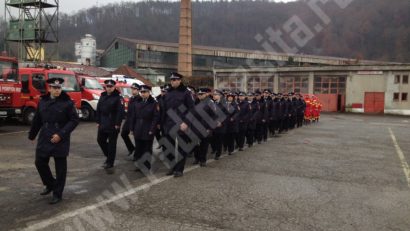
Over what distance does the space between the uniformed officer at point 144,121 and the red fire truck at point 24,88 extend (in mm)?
5894

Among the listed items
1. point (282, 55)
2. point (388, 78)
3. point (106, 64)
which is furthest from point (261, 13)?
point (388, 78)

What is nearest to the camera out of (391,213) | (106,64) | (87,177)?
(391,213)

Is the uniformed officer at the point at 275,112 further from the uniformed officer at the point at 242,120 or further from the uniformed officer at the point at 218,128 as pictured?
the uniformed officer at the point at 218,128

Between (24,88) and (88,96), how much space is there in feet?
10.3

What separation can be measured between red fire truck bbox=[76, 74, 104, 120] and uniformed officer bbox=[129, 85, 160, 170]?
10.1 metres

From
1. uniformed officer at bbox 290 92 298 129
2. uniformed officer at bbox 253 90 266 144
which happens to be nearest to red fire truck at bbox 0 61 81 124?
uniformed officer at bbox 253 90 266 144

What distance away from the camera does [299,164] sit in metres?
9.04

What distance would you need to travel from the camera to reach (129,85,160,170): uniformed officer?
7.79 metres

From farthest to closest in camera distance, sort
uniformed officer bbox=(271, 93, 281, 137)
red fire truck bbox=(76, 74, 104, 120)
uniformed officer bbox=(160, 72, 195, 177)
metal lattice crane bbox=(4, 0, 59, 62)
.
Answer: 1. metal lattice crane bbox=(4, 0, 59, 62)
2. red fire truck bbox=(76, 74, 104, 120)
3. uniformed officer bbox=(271, 93, 281, 137)
4. uniformed officer bbox=(160, 72, 195, 177)

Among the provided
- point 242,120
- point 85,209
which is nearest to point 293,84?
point 242,120

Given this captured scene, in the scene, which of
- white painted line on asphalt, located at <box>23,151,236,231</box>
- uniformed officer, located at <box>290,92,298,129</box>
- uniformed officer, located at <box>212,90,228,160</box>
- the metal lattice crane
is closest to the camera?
white painted line on asphalt, located at <box>23,151,236,231</box>

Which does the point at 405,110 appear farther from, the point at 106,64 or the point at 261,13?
the point at 106,64

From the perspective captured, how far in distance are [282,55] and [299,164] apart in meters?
Result: 62.3

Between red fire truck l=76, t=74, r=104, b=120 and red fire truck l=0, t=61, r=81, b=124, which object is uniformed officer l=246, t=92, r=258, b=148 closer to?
red fire truck l=0, t=61, r=81, b=124
